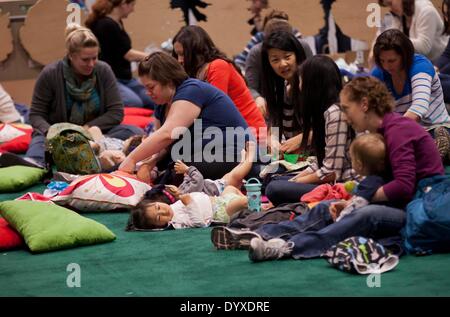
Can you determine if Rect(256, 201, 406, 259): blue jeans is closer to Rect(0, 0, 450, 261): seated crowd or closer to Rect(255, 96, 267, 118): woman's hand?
Rect(0, 0, 450, 261): seated crowd

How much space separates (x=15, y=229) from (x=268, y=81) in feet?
5.94

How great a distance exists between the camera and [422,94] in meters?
5.14

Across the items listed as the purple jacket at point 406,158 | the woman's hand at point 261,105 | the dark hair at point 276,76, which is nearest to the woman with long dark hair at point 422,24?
the woman's hand at point 261,105

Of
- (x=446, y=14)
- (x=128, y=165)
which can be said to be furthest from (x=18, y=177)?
(x=446, y=14)

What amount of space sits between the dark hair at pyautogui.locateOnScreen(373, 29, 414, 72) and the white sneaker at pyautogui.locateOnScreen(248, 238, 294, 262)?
1647 mm

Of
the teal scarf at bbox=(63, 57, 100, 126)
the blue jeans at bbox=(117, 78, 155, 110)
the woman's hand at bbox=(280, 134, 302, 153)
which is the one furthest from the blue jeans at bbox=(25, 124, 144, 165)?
the woman's hand at bbox=(280, 134, 302, 153)

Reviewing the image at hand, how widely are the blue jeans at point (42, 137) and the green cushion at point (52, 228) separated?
188cm

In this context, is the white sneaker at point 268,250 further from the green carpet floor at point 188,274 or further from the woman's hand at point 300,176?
the woman's hand at point 300,176

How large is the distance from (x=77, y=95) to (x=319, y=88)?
7.41 feet

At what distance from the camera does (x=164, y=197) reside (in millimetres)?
4598

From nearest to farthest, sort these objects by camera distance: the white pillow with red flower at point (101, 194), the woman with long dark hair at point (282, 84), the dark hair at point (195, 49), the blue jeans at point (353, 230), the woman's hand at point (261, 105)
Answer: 1. the blue jeans at point (353, 230)
2. the white pillow with red flower at point (101, 194)
3. the woman with long dark hair at point (282, 84)
4. the dark hair at point (195, 49)
5. the woman's hand at point (261, 105)

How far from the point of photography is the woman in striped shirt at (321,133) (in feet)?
14.1
